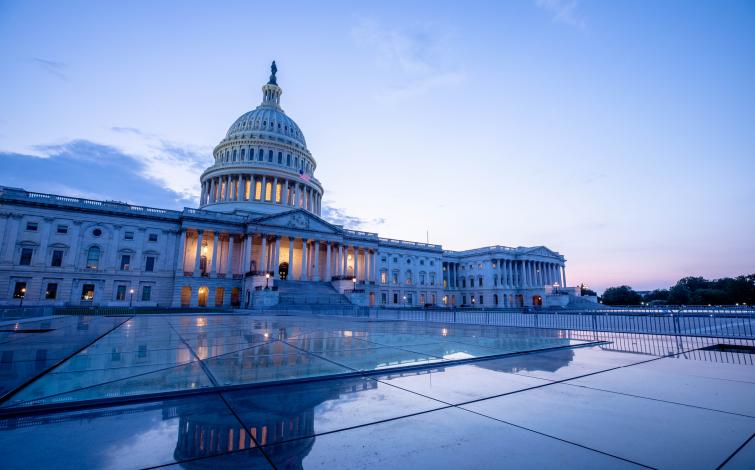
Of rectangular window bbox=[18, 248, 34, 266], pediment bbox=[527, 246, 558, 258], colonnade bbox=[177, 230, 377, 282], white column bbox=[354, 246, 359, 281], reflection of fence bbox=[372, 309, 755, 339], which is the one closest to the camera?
reflection of fence bbox=[372, 309, 755, 339]

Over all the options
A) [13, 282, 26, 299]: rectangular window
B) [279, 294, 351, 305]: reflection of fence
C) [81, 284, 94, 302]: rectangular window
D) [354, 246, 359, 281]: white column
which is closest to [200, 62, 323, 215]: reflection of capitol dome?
[354, 246, 359, 281]: white column

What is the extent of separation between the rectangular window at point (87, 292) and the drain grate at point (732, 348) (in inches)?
2543

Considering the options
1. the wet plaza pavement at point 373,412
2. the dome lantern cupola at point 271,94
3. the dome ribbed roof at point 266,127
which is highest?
the dome lantern cupola at point 271,94

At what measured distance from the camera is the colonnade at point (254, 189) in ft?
241

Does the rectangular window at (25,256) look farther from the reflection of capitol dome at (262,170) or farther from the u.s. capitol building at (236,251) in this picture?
the reflection of capitol dome at (262,170)

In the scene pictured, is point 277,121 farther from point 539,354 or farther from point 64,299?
point 539,354

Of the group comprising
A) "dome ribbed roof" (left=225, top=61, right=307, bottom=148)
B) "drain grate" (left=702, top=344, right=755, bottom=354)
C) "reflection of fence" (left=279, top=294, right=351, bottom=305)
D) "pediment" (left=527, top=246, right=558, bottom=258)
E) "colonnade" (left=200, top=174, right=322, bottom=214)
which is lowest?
"drain grate" (left=702, top=344, right=755, bottom=354)

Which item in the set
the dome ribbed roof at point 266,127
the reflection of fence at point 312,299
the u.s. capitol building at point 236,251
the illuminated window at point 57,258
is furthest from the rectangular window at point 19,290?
the dome ribbed roof at point 266,127

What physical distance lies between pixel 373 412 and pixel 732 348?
41.8ft

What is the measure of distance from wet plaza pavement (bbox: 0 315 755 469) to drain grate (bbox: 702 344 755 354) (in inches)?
123

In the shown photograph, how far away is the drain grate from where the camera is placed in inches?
405

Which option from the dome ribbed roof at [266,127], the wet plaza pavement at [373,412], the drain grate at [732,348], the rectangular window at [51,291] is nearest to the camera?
the wet plaza pavement at [373,412]

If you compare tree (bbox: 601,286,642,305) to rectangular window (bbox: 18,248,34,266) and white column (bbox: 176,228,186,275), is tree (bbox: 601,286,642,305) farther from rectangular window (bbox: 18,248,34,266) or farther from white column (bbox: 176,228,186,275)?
rectangular window (bbox: 18,248,34,266)

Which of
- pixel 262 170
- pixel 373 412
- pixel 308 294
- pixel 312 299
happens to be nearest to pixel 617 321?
pixel 373 412
